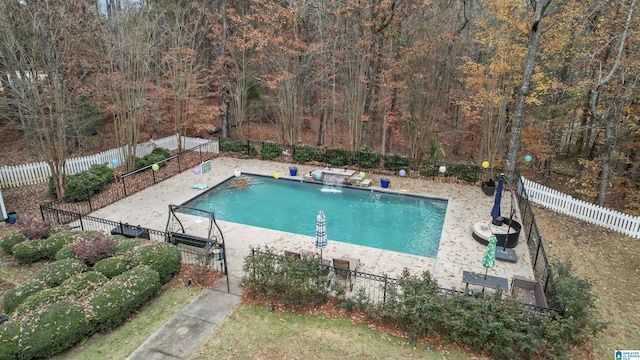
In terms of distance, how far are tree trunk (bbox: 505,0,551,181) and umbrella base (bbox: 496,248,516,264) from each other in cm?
704

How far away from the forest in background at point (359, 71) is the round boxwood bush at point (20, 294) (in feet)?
24.5

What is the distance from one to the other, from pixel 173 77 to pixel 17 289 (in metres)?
14.7

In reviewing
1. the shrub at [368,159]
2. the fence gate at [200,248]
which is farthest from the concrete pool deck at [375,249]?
the shrub at [368,159]

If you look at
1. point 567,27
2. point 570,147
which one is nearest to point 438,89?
point 567,27

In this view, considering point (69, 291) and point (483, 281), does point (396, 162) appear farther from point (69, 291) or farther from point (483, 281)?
point (69, 291)

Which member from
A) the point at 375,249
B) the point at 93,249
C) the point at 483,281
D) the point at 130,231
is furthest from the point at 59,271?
the point at 483,281

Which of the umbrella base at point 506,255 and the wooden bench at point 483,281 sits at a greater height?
the wooden bench at point 483,281

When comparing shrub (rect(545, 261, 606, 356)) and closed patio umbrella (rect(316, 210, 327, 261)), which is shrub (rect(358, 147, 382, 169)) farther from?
shrub (rect(545, 261, 606, 356))

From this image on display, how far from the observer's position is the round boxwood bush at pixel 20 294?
8.03 meters

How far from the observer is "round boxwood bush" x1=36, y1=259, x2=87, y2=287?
856 centimetres

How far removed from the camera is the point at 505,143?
22375 mm

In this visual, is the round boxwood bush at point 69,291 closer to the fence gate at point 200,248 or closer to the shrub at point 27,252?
the fence gate at point 200,248

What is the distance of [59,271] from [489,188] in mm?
15794

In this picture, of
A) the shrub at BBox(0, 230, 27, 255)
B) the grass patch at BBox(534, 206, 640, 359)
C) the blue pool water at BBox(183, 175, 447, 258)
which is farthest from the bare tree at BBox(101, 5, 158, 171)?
the grass patch at BBox(534, 206, 640, 359)
